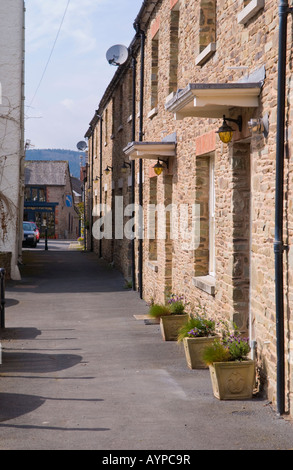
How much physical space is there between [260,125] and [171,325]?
4.43m

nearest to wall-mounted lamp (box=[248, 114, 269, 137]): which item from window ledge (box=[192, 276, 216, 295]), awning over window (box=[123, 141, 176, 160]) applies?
window ledge (box=[192, 276, 216, 295])

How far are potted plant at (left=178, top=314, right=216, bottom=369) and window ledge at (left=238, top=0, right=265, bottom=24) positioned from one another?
3.90 meters

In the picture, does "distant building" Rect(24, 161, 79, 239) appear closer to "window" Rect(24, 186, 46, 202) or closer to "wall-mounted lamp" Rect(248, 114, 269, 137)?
"window" Rect(24, 186, 46, 202)

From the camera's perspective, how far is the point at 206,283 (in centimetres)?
905

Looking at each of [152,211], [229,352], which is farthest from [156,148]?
[229,352]

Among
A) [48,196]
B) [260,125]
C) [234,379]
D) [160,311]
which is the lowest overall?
[234,379]

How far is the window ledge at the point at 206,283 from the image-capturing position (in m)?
8.77

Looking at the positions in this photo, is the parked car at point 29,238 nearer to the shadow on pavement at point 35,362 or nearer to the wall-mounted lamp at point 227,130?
the shadow on pavement at point 35,362

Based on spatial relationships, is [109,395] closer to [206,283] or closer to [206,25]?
[206,283]
